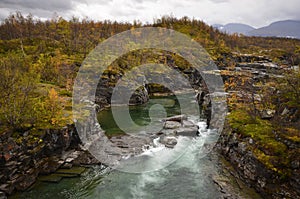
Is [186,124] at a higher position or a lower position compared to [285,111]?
lower

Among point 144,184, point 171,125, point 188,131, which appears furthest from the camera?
point 171,125

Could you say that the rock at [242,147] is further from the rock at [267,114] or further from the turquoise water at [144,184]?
the rock at [267,114]

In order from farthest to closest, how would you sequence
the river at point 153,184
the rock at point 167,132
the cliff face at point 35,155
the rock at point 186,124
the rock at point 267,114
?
the rock at point 186,124 < the rock at point 167,132 < the rock at point 267,114 < the cliff face at point 35,155 < the river at point 153,184

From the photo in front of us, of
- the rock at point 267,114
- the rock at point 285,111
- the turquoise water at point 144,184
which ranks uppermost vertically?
the rock at point 285,111

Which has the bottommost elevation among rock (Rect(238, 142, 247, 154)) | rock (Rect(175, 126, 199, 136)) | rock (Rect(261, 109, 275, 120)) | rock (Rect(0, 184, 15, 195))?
rock (Rect(0, 184, 15, 195))

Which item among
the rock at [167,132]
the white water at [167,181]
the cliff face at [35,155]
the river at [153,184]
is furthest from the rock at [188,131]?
the cliff face at [35,155]

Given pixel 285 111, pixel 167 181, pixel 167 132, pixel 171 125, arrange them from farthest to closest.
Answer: pixel 171 125, pixel 167 132, pixel 285 111, pixel 167 181

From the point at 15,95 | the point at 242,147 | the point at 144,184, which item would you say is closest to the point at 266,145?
the point at 242,147

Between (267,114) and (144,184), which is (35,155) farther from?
(267,114)

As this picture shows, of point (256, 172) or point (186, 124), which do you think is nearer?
point (256, 172)

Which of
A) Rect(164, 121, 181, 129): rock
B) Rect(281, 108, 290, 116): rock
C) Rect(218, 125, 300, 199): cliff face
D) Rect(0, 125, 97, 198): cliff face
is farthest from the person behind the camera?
Rect(164, 121, 181, 129): rock

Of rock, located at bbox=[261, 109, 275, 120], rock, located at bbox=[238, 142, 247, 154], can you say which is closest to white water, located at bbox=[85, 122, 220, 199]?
rock, located at bbox=[238, 142, 247, 154]

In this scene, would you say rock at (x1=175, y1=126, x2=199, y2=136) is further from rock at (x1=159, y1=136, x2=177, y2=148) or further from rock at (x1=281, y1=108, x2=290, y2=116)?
rock at (x1=281, y1=108, x2=290, y2=116)

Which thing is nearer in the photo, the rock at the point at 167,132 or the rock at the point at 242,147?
the rock at the point at 242,147
